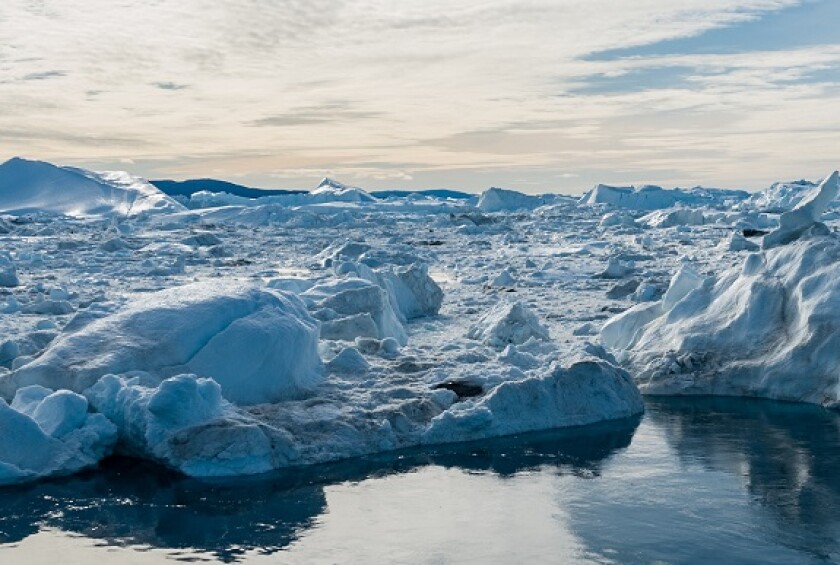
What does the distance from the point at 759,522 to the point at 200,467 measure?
16.0 feet

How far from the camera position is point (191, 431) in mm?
8555

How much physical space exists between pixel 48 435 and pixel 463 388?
4.58 metres

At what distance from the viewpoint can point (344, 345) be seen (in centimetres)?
1229

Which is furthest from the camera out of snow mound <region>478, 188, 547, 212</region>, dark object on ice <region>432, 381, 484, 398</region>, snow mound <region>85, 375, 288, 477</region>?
snow mound <region>478, 188, 547, 212</region>

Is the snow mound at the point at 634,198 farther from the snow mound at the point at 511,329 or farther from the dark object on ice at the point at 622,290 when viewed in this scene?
the snow mound at the point at 511,329

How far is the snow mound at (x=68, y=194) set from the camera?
6400 cm

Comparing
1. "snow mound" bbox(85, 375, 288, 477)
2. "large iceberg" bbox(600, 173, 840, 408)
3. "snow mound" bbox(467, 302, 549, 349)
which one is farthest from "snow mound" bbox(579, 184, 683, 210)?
"snow mound" bbox(85, 375, 288, 477)

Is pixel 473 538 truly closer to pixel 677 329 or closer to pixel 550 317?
pixel 677 329

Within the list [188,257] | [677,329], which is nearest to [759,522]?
[677,329]

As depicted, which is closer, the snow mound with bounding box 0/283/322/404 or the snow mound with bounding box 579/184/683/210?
the snow mound with bounding box 0/283/322/404

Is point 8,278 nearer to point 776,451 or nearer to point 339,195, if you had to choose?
point 776,451

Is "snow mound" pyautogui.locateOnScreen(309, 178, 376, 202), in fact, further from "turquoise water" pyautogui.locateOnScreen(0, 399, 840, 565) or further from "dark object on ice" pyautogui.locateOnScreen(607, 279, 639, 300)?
"turquoise water" pyautogui.locateOnScreen(0, 399, 840, 565)

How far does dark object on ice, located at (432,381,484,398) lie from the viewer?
416 inches

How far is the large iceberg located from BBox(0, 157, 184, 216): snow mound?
181ft
